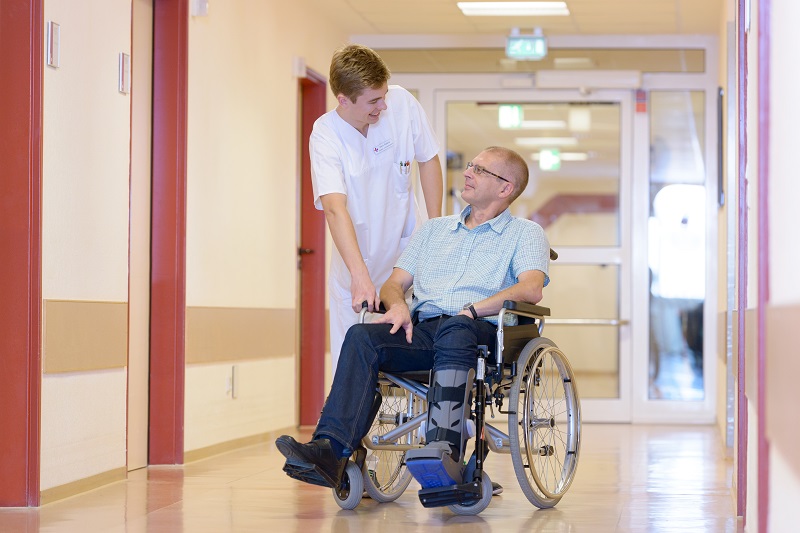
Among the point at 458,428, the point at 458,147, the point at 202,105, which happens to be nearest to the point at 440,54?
the point at 458,147

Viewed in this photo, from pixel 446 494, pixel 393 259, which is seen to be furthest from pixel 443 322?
pixel 393 259

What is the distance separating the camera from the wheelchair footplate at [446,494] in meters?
3.22

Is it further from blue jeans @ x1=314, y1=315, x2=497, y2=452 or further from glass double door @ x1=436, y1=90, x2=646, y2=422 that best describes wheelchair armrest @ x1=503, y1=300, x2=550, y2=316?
glass double door @ x1=436, y1=90, x2=646, y2=422

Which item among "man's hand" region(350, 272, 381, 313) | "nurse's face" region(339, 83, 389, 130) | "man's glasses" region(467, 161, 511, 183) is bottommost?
"man's hand" region(350, 272, 381, 313)

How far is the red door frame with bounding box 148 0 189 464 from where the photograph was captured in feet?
16.2

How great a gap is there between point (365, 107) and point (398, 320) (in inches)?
30.1

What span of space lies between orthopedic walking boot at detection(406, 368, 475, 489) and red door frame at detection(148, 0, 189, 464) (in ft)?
6.57

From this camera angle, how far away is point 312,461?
318 centimetres

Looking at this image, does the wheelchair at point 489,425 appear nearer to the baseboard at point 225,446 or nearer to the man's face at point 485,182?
the man's face at point 485,182

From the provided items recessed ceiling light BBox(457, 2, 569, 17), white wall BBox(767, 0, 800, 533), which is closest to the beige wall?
recessed ceiling light BBox(457, 2, 569, 17)

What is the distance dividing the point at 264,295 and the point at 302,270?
104 cm

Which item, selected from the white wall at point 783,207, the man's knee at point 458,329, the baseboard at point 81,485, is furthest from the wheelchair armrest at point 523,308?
the baseboard at point 81,485

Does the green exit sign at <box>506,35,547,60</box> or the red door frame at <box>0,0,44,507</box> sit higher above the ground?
the green exit sign at <box>506,35,547,60</box>

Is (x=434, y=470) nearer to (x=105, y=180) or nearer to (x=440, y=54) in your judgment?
(x=105, y=180)
